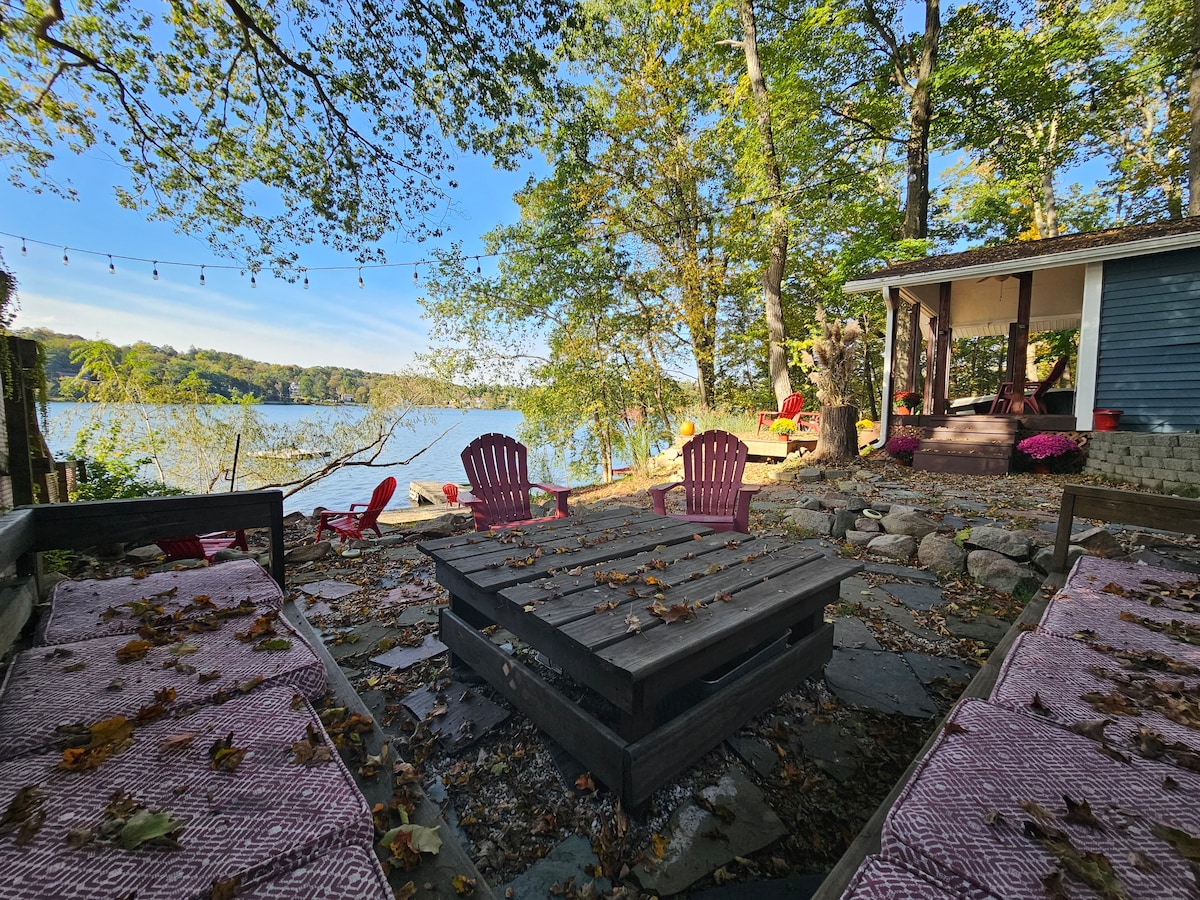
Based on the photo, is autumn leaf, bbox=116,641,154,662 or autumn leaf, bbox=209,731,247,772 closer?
autumn leaf, bbox=209,731,247,772

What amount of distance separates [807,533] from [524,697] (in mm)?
2978

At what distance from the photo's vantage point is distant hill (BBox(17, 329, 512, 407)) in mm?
5051

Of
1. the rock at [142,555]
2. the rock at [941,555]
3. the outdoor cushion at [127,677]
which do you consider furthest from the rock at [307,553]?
the rock at [941,555]

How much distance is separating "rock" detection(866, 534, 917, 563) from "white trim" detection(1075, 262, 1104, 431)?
439cm

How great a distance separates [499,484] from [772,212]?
8.03 m

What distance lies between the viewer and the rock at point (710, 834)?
1.14 meters

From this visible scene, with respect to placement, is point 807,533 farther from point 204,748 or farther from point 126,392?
point 126,392

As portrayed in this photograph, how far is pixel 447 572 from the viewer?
1.93 m

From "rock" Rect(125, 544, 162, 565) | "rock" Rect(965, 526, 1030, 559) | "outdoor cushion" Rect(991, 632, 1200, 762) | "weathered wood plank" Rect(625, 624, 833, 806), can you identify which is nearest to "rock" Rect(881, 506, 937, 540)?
"rock" Rect(965, 526, 1030, 559)

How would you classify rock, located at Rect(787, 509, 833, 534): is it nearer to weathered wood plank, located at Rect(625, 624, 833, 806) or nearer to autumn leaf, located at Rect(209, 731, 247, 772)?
weathered wood plank, located at Rect(625, 624, 833, 806)


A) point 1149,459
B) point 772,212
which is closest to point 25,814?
point 1149,459

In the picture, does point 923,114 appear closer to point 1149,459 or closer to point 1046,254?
point 1046,254

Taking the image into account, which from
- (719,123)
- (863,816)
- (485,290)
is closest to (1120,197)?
(719,123)

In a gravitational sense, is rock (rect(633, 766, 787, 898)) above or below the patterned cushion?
below
